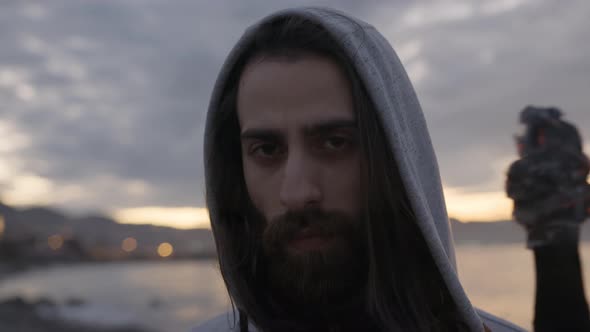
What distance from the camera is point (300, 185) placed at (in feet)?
6.21

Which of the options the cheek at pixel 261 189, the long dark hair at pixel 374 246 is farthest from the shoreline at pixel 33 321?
the cheek at pixel 261 189

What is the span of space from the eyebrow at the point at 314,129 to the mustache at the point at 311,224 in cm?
31

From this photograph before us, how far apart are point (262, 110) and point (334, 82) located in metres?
0.31

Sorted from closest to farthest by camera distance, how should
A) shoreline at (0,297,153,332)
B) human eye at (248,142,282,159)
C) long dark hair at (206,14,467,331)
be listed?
long dark hair at (206,14,467,331) < human eye at (248,142,282,159) < shoreline at (0,297,153,332)

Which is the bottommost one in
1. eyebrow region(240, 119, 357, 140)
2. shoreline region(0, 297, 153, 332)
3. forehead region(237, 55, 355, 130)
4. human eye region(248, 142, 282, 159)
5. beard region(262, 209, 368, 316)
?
shoreline region(0, 297, 153, 332)

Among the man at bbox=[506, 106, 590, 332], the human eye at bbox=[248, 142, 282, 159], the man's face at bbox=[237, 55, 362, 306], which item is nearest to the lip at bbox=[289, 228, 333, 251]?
the man's face at bbox=[237, 55, 362, 306]

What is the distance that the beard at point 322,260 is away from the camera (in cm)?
193

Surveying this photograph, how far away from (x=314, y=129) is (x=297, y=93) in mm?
169

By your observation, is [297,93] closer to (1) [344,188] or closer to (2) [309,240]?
(1) [344,188]

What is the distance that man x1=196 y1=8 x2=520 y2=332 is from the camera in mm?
1899

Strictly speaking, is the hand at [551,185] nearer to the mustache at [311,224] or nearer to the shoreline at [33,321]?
the mustache at [311,224]

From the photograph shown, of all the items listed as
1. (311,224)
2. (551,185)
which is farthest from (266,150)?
(551,185)

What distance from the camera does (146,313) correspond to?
135 ft

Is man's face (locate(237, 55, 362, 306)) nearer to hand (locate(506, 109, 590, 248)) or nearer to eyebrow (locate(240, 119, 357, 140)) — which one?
eyebrow (locate(240, 119, 357, 140))
